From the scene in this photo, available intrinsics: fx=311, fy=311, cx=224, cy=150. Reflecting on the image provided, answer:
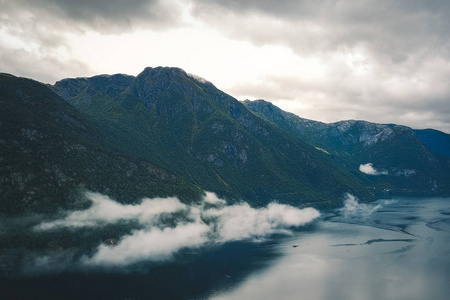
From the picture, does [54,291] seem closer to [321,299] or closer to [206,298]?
[206,298]

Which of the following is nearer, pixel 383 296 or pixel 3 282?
pixel 383 296

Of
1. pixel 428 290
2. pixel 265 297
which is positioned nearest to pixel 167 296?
pixel 265 297

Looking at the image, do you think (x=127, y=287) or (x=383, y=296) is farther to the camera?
(x=127, y=287)

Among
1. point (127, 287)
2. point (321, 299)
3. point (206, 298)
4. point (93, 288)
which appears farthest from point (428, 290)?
point (93, 288)

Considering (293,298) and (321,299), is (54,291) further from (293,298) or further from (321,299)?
(321,299)

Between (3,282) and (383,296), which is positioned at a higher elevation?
(3,282)

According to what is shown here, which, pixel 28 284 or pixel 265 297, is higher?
pixel 28 284

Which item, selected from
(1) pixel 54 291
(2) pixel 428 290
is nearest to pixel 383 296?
(2) pixel 428 290
